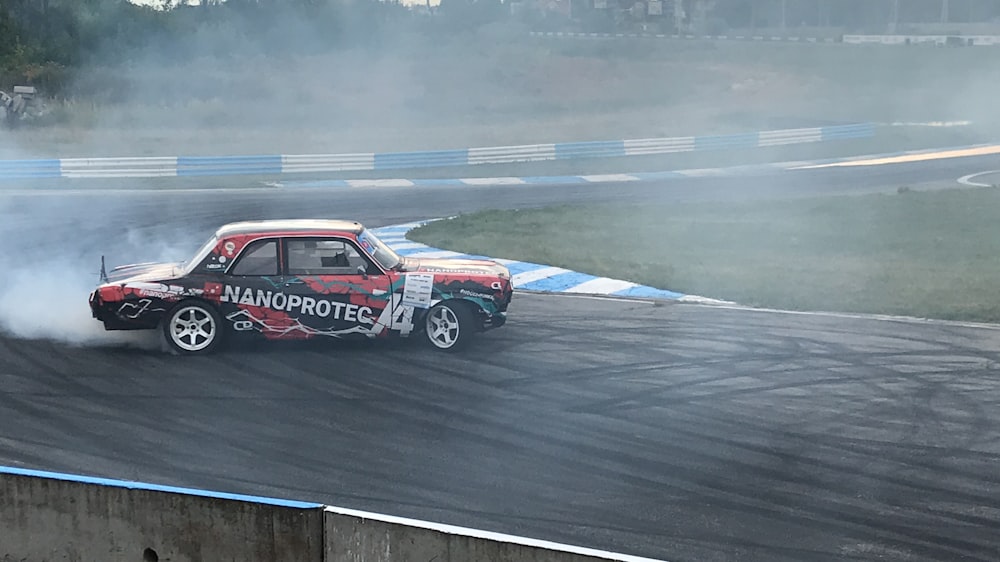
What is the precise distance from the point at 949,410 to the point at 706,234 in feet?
31.8

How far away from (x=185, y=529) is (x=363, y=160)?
2415cm

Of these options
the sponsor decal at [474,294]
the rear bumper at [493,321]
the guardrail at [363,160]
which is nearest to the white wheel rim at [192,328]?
the sponsor decal at [474,294]

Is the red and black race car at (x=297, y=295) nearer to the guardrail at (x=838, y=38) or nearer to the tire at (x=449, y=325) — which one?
the tire at (x=449, y=325)

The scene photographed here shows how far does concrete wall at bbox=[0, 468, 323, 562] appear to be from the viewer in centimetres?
560

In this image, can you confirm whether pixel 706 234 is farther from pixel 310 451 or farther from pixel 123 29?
pixel 123 29

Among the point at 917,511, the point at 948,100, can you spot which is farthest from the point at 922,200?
the point at 948,100

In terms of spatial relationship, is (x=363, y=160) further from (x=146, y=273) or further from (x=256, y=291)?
(x=256, y=291)

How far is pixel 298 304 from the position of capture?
10.8 m

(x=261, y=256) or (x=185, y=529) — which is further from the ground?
(x=261, y=256)

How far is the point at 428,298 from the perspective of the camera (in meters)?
11.0

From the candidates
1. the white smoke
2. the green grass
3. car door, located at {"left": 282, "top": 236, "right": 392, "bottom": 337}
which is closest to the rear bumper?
car door, located at {"left": 282, "top": 236, "right": 392, "bottom": 337}

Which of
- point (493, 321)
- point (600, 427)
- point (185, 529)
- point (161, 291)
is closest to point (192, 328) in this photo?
point (161, 291)

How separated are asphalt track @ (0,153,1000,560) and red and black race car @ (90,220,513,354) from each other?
0.94ft

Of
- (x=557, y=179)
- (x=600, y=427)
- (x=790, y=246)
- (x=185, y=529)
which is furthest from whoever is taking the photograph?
(x=557, y=179)
